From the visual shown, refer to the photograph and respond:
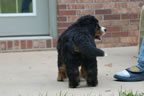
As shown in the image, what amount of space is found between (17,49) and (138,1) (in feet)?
7.78

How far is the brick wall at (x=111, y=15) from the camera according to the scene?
6.00 m

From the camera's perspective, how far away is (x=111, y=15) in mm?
6152

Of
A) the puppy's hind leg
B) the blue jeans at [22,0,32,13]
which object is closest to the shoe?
the puppy's hind leg

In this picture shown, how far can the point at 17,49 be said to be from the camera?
5988 millimetres

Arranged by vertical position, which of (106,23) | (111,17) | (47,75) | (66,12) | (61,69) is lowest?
(47,75)

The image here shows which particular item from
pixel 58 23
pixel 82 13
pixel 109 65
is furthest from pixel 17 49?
pixel 109 65

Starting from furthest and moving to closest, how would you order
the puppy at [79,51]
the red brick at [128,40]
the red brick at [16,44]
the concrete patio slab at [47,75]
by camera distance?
the red brick at [128,40] < the red brick at [16,44] < the concrete patio slab at [47,75] < the puppy at [79,51]

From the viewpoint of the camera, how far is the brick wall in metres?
6.00

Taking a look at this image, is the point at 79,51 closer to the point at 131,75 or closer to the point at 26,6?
the point at 131,75

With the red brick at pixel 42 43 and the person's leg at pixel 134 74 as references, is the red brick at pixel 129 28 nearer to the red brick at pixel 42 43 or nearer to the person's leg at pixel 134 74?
the red brick at pixel 42 43

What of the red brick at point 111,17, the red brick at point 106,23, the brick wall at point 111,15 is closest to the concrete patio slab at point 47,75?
the brick wall at point 111,15

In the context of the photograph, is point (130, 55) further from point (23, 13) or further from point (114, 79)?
point (23, 13)

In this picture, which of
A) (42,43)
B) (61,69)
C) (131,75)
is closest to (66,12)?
(42,43)

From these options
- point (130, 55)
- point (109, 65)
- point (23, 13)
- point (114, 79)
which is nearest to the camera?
point (114, 79)
